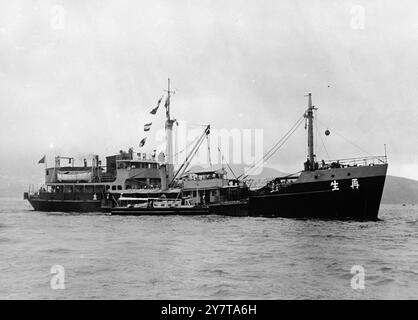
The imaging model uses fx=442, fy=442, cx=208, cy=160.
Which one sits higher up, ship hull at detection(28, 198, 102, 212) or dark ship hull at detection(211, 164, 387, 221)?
dark ship hull at detection(211, 164, 387, 221)

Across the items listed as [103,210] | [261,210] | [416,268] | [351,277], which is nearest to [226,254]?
[351,277]

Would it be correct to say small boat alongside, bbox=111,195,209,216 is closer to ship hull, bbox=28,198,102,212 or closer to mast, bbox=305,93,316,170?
ship hull, bbox=28,198,102,212

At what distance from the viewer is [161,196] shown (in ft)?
188

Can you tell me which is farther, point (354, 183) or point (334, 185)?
point (334, 185)

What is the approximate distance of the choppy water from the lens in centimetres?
1495

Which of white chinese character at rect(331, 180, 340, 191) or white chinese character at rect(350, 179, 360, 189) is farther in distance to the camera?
white chinese character at rect(331, 180, 340, 191)

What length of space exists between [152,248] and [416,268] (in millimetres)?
13500

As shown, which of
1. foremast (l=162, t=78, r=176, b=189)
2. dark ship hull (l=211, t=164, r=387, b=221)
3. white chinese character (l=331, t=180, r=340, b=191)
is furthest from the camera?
foremast (l=162, t=78, r=176, b=189)

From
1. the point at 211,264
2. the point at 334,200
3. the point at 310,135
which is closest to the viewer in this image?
the point at 211,264

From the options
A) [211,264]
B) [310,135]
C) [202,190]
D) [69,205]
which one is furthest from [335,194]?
[69,205]

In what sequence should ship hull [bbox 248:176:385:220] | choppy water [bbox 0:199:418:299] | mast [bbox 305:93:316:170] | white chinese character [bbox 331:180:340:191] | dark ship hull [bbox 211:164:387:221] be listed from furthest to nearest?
mast [bbox 305:93:316:170] → white chinese character [bbox 331:180:340:191] → ship hull [bbox 248:176:385:220] → dark ship hull [bbox 211:164:387:221] → choppy water [bbox 0:199:418:299]

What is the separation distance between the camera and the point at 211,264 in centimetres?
1977

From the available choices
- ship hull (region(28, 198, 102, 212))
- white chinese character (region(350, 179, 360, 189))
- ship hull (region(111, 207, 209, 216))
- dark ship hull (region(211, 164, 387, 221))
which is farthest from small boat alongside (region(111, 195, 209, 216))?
white chinese character (region(350, 179, 360, 189))

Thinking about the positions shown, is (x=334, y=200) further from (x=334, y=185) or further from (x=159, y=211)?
(x=159, y=211)
